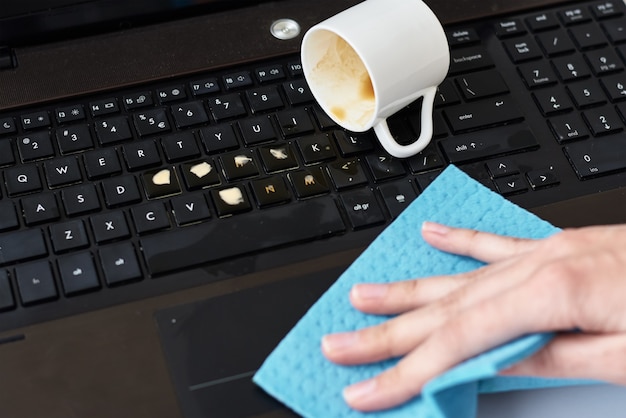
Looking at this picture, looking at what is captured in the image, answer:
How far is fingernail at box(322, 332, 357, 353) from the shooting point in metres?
0.53

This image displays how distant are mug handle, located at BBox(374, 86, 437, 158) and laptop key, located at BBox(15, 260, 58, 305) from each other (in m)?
0.27

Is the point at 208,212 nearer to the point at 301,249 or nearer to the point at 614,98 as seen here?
the point at 301,249

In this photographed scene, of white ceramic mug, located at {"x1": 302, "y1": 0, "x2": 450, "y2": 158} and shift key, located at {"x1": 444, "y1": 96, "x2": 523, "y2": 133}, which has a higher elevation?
white ceramic mug, located at {"x1": 302, "y1": 0, "x2": 450, "y2": 158}

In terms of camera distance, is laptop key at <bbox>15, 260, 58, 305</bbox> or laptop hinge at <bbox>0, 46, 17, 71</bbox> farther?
laptop hinge at <bbox>0, 46, 17, 71</bbox>

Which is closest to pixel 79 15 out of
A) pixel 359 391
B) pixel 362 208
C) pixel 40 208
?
pixel 40 208

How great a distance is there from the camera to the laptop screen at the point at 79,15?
26.8 inches

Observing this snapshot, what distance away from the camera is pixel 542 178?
0.65 meters

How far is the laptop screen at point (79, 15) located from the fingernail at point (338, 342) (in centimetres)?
35

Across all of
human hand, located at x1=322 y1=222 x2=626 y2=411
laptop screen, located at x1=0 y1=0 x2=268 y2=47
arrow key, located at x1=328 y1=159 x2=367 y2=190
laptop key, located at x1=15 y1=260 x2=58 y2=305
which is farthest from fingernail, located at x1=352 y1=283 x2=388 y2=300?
laptop screen, located at x1=0 y1=0 x2=268 y2=47

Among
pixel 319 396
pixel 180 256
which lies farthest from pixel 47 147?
pixel 319 396

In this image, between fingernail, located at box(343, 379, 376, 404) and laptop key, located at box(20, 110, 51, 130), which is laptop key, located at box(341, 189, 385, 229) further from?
laptop key, located at box(20, 110, 51, 130)

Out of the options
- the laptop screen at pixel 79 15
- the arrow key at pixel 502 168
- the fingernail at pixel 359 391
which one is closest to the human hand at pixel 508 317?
the fingernail at pixel 359 391

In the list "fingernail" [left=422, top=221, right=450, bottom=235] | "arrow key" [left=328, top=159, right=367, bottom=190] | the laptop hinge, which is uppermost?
the laptop hinge

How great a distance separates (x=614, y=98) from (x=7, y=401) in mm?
528
